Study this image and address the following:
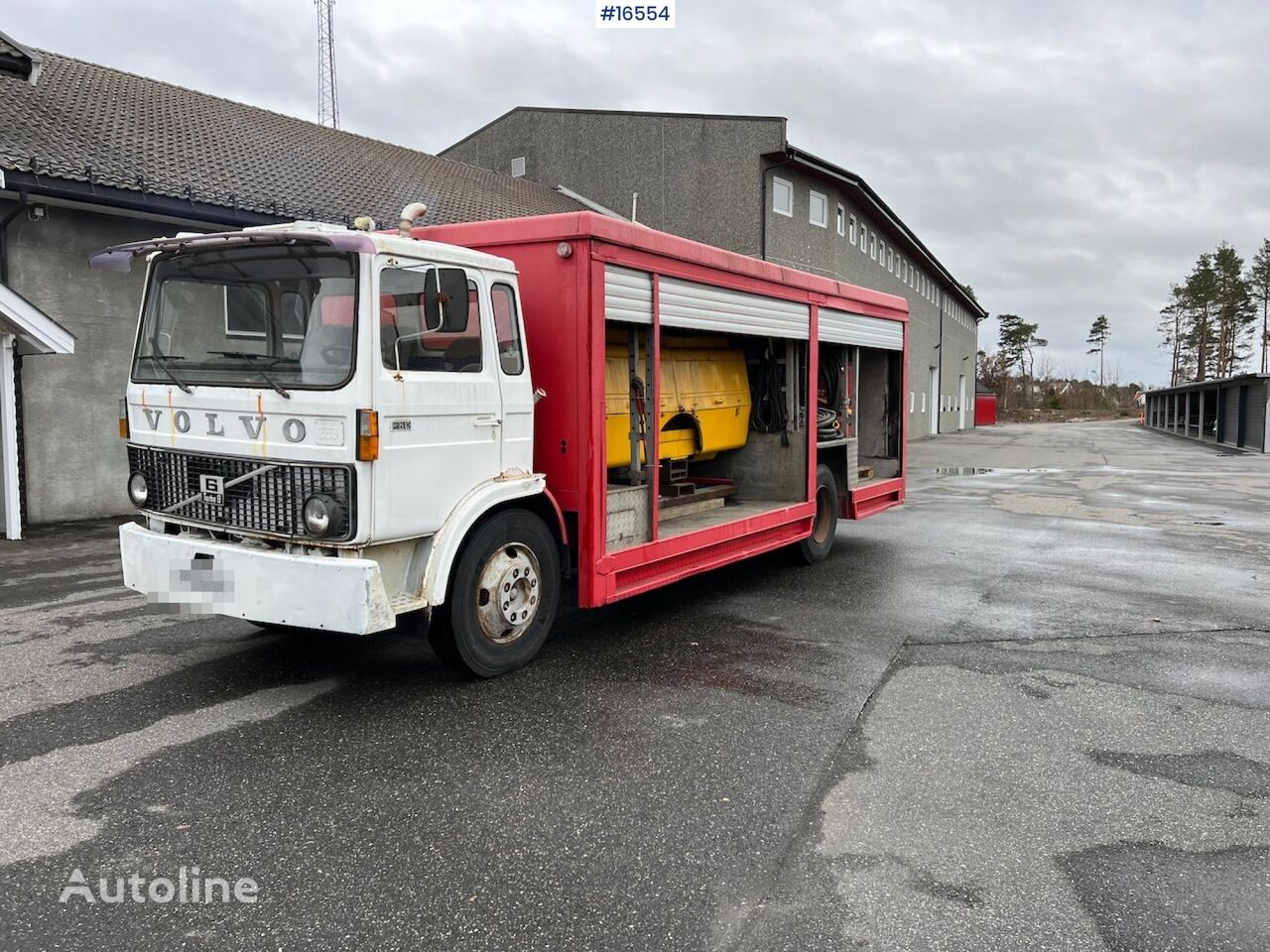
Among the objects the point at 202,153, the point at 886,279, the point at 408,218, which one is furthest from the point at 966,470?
the point at 408,218

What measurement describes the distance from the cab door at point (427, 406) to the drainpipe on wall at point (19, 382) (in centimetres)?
775

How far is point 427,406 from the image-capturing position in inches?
180

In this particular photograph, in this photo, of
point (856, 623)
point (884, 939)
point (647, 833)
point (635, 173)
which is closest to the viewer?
point (884, 939)

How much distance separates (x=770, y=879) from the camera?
3.13 m

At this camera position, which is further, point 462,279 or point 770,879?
point 462,279

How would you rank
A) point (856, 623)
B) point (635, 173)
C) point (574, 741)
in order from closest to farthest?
point (574, 741), point (856, 623), point (635, 173)

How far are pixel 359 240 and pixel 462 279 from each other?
524 millimetres

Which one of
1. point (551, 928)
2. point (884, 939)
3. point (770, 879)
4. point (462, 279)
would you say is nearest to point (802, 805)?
point (770, 879)

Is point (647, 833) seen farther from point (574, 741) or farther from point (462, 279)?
point (462, 279)

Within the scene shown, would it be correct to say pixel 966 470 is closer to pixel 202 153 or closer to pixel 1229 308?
pixel 202 153

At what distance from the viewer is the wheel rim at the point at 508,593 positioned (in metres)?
4.93

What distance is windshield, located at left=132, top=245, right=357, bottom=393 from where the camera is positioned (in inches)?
171

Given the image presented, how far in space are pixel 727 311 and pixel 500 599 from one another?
9.45 feet

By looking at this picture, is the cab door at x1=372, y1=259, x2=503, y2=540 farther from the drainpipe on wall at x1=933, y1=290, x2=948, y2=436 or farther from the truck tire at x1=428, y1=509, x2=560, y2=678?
the drainpipe on wall at x1=933, y1=290, x2=948, y2=436
